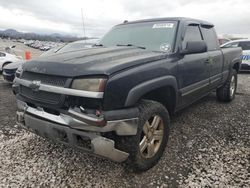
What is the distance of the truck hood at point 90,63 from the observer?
2.35m

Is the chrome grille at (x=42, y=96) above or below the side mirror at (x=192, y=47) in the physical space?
below

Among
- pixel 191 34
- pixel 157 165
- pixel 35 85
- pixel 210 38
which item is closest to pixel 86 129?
A: pixel 35 85

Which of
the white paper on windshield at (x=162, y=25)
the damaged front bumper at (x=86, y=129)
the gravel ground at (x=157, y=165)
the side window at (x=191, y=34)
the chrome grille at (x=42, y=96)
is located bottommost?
the gravel ground at (x=157, y=165)

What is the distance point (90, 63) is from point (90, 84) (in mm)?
299

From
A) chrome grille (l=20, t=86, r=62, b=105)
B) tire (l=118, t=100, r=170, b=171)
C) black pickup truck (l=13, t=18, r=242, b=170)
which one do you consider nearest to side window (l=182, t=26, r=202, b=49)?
black pickup truck (l=13, t=18, r=242, b=170)

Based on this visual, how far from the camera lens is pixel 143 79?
8.52ft

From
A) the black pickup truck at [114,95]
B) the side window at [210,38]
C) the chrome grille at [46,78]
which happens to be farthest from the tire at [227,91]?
the chrome grille at [46,78]

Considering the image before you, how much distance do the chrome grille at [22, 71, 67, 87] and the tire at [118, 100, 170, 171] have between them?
827mm

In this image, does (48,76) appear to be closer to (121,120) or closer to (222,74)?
(121,120)

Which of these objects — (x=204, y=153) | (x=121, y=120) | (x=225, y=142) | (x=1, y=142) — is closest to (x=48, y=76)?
(x=121, y=120)

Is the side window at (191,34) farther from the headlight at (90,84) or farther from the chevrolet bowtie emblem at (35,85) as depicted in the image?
the chevrolet bowtie emblem at (35,85)

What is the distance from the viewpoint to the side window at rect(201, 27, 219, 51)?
4.47 meters

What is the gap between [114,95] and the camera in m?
2.31

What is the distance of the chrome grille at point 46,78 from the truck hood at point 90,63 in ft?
0.14
